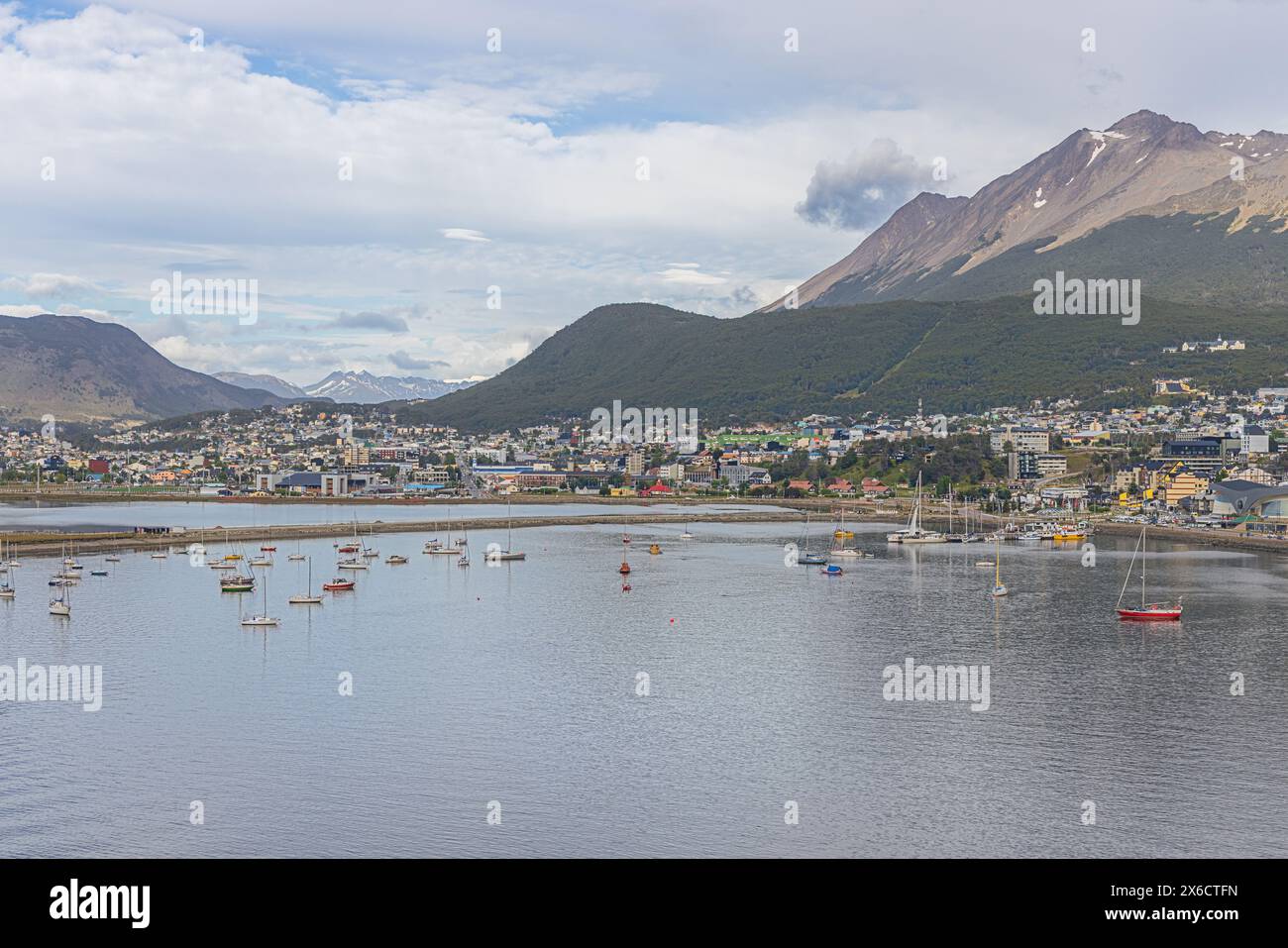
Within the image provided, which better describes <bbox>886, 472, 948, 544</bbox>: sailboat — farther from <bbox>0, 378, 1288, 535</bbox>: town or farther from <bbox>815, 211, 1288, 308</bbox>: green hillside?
<bbox>815, 211, 1288, 308</bbox>: green hillside

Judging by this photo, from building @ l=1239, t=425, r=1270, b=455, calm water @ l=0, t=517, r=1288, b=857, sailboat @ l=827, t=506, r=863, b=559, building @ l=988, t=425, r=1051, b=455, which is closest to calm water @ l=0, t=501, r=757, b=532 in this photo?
building @ l=988, t=425, r=1051, b=455

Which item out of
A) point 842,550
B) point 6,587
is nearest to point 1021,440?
point 842,550

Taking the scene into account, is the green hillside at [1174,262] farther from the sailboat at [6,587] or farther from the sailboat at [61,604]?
the sailboat at [61,604]
